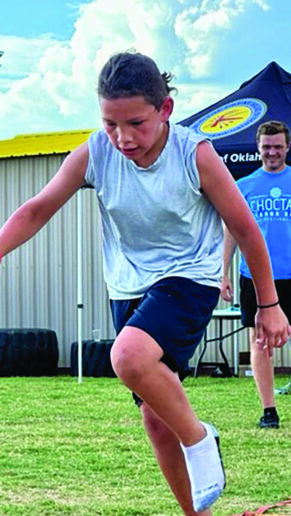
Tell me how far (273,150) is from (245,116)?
3474mm

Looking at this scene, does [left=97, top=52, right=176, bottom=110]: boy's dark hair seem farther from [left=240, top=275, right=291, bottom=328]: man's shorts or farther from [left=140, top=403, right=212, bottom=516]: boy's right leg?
[left=240, top=275, right=291, bottom=328]: man's shorts

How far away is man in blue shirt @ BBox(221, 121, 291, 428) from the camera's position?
6.99 m

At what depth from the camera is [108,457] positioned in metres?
5.77

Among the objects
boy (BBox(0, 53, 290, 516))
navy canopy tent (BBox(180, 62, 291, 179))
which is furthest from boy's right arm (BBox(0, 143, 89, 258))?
navy canopy tent (BBox(180, 62, 291, 179))

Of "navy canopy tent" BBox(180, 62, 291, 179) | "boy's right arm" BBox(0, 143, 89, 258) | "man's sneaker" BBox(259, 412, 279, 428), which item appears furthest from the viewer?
"navy canopy tent" BBox(180, 62, 291, 179)

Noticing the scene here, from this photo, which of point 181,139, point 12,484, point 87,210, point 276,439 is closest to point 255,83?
point 87,210

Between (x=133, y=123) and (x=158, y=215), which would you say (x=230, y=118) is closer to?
(x=158, y=215)

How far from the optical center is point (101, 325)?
13.7m

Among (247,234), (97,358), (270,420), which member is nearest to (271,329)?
(247,234)

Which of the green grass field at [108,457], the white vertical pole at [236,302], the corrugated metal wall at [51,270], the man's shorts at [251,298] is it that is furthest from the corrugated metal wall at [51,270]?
the man's shorts at [251,298]

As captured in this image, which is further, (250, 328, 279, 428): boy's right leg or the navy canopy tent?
the navy canopy tent

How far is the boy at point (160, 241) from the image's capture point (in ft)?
11.1

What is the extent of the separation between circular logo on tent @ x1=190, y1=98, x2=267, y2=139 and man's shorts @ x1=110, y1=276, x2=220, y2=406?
22.0 feet

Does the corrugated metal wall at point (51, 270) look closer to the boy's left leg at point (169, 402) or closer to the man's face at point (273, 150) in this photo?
the man's face at point (273, 150)
